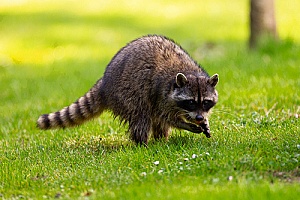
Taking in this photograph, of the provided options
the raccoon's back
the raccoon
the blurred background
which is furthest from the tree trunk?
the raccoon's back

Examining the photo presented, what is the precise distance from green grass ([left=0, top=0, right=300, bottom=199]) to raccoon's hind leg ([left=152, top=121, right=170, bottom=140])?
0.81 ft

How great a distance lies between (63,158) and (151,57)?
167 centimetres

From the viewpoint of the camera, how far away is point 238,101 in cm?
952

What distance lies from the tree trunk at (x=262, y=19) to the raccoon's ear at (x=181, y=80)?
22.3 feet

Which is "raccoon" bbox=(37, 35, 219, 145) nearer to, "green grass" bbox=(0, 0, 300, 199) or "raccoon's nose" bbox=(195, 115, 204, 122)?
"raccoon's nose" bbox=(195, 115, 204, 122)

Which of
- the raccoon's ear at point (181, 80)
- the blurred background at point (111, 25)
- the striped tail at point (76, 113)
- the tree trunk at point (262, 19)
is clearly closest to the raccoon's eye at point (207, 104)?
the raccoon's ear at point (181, 80)

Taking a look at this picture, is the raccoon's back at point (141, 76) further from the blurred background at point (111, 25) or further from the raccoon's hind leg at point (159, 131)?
the blurred background at point (111, 25)

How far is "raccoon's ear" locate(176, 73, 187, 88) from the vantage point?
729 centimetres

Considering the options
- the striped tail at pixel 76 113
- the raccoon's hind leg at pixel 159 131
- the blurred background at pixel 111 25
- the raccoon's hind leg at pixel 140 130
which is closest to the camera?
the raccoon's hind leg at pixel 140 130

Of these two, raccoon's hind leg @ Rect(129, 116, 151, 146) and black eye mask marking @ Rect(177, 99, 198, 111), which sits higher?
black eye mask marking @ Rect(177, 99, 198, 111)

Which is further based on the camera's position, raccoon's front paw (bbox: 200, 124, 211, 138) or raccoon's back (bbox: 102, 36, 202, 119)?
raccoon's back (bbox: 102, 36, 202, 119)

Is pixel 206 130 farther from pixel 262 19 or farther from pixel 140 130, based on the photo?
pixel 262 19

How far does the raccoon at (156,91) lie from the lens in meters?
7.35

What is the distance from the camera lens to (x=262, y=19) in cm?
1379
